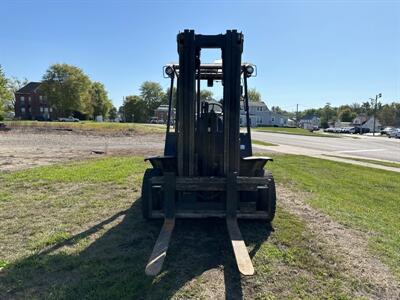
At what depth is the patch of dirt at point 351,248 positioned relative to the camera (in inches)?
148

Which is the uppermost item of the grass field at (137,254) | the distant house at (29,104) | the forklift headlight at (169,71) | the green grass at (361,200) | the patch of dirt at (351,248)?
the distant house at (29,104)

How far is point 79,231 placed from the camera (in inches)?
206

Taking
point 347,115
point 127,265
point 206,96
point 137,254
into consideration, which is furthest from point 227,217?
point 347,115

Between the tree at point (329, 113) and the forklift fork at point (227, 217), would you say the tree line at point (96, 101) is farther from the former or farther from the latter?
the forklift fork at point (227, 217)

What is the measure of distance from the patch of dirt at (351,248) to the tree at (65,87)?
7589cm

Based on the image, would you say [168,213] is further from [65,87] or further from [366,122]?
[366,122]

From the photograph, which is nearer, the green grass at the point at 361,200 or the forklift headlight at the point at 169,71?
the green grass at the point at 361,200

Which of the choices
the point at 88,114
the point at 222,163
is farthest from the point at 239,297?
the point at 88,114

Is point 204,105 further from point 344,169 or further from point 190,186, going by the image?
point 344,169

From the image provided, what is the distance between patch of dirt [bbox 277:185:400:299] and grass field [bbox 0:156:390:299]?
0.48 ft

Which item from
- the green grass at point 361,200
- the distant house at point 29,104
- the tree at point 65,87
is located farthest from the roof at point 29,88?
the green grass at point 361,200

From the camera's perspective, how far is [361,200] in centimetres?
791

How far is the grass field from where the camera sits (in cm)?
350

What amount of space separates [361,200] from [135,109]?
100070 mm
